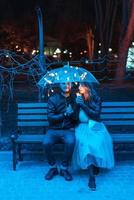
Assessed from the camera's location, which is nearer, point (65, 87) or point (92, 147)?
point (92, 147)

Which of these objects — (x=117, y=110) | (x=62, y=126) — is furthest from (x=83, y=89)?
(x=117, y=110)

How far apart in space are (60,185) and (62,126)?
3.14 ft

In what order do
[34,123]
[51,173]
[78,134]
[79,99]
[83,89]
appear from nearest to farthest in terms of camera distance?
[51,173] → [78,134] → [79,99] → [83,89] → [34,123]

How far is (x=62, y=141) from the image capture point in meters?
6.96

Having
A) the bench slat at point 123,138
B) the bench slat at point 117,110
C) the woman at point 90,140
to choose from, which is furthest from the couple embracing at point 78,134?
the bench slat at point 117,110

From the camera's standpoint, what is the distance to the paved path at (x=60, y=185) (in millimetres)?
6004

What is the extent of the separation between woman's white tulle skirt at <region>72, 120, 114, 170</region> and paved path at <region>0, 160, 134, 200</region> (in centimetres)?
23

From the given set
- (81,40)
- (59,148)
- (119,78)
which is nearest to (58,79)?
(59,148)

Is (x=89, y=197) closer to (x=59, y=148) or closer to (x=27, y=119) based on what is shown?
(x=59, y=148)

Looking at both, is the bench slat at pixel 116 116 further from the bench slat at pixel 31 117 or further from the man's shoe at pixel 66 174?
the man's shoe at pixel 66 174

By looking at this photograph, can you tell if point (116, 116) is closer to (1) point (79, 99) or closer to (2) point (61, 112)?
(1) point (79, 99)

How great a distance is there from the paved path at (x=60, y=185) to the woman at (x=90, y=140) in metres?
0.17

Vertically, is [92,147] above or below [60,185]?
above

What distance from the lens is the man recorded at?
264 inches
